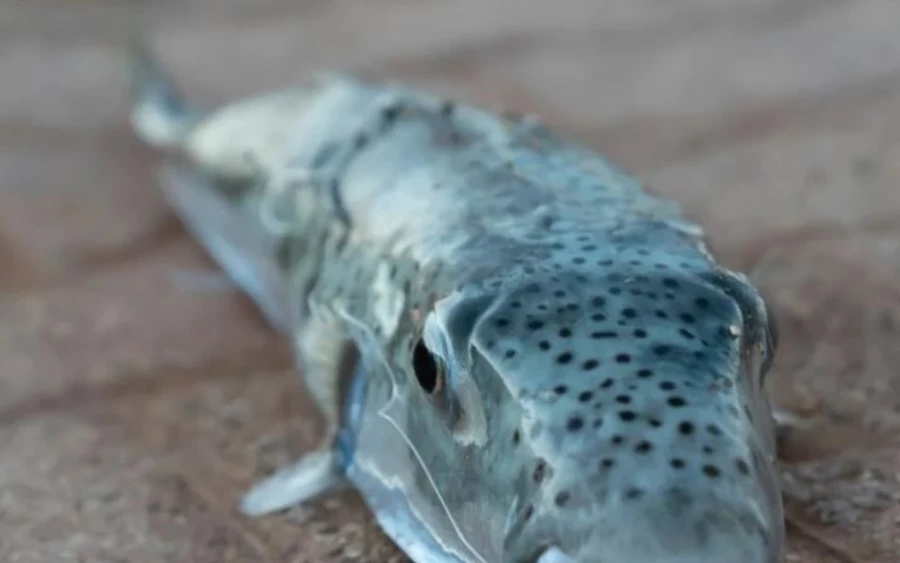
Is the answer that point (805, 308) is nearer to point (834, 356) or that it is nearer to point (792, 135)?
point (834, 356)

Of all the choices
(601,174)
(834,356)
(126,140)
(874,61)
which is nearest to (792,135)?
(874,61)

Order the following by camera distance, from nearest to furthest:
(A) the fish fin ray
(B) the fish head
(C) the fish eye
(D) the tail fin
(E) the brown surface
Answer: (B) the fish head
(C) the fish eye
(E) the brown surface
(A) the fish fin ray
(D) the tail fin

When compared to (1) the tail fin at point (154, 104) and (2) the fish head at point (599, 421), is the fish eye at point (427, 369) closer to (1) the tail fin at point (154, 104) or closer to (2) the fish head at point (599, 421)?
(2) the fish head at point (599, 421)

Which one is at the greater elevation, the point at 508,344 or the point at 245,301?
the point at 508,344

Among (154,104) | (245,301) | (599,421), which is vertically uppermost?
(599,421)

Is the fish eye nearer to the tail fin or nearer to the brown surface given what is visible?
the brown surface

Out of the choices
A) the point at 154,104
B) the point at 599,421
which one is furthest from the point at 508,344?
the point at 154,104

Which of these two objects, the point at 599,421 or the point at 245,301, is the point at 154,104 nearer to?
the point at 245,301

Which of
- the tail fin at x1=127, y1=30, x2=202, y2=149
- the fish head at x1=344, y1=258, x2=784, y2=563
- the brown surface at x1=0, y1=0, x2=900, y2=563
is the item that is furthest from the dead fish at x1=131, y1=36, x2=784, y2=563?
the tail fin at x1=127, y1=30, x2=202, y2=149

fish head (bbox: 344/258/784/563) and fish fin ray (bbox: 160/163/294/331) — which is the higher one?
fish head (bbox: 344/258/784/563)
